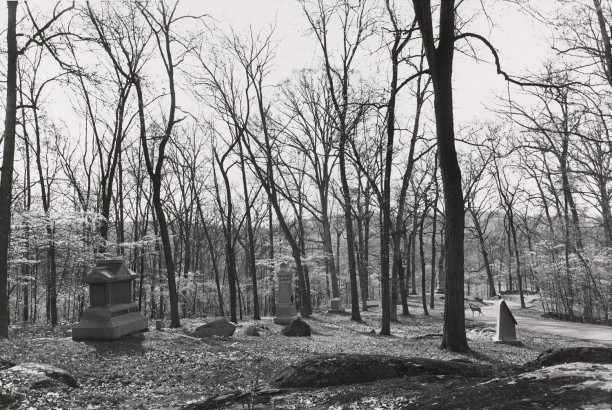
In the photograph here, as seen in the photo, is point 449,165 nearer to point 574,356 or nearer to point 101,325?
point 574,356

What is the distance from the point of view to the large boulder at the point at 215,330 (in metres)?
13.5

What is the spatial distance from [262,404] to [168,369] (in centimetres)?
403

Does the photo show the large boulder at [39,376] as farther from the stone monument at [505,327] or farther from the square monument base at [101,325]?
the stone monument at [505,327]

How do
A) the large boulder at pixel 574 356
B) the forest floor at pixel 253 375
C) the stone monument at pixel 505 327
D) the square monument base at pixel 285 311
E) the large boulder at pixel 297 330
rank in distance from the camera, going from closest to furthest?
the forest floor at pixel 253 375 → the large boulder at pixel 574 356 → the stone monument at pixel 505 327 → the large boulder at pixel 297 330 → the square monument base at pixel 285 311

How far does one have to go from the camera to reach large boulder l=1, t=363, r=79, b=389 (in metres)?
6.05

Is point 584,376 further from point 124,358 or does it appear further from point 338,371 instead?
point 124,358

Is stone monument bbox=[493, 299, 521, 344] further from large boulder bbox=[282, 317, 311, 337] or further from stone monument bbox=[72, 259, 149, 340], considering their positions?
stone monument bbox=[72, 259, 149, 340]

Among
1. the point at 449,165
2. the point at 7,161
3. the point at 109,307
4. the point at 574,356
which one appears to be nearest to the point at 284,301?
the point at 109,307

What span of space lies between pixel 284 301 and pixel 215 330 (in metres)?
6.98

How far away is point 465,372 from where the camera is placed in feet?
19.1

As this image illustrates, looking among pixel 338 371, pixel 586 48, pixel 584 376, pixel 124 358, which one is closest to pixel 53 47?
pixel 124 358

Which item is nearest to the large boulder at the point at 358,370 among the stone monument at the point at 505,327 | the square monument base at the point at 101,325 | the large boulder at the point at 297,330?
the square monument base at the point at 101,325

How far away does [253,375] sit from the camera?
24.9 ft

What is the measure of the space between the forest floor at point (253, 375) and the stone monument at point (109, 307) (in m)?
0.43
